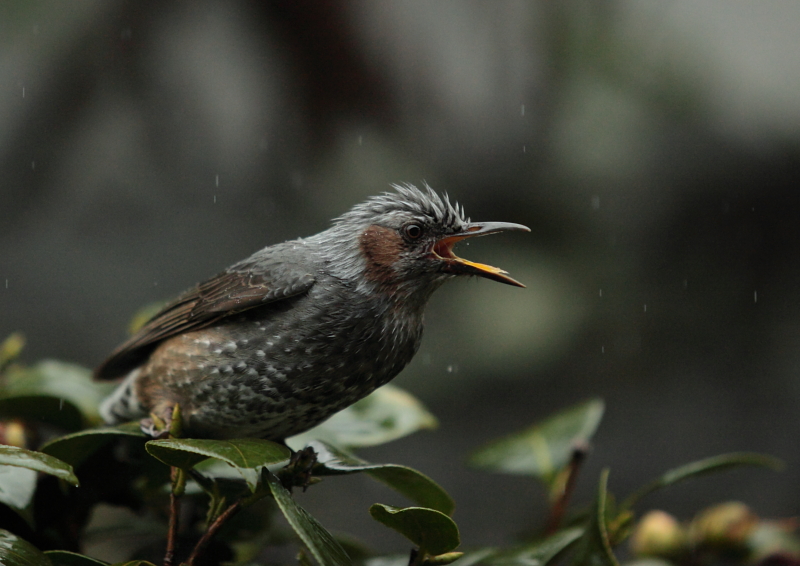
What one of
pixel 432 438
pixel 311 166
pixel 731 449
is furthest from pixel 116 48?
pixel 731 449

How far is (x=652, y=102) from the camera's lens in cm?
480

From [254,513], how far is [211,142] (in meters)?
3.42

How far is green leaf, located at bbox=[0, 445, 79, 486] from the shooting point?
51.7 inches

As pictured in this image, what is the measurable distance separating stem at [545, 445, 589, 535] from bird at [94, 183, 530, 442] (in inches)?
23.4

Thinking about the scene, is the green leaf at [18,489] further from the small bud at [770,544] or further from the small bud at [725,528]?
the small bud at [770,544]

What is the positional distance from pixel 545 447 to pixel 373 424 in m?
0.56

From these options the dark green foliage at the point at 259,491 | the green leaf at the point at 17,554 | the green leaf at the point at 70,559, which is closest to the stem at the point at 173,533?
the dark green foliage at the point at 259,491

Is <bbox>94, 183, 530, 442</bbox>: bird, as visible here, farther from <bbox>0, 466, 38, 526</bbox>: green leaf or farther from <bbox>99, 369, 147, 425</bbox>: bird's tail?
<bbox>0, 466, 38, 526</bbox>: green leaf

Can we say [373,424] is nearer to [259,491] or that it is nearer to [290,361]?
[290,361]

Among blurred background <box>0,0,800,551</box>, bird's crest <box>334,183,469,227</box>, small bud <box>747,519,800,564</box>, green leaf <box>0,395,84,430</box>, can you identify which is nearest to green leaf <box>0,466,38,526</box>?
green leaf <box>0,395,84,430</box>

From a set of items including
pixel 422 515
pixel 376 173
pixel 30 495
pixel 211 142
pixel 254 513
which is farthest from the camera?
pixel 211 142

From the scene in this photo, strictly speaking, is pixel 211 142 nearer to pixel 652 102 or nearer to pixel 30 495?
pixel 652 102

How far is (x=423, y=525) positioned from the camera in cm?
149

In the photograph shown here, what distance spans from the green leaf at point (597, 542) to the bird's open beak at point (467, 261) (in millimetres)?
582
